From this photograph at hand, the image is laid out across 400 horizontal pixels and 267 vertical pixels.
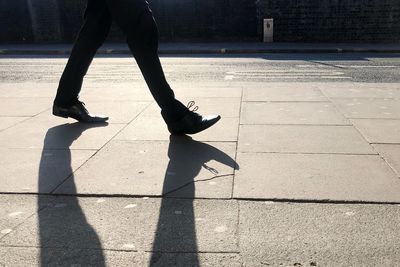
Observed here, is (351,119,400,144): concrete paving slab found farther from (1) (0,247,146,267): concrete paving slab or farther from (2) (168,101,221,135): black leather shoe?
(1) (0,247,146,267): concrete paving slab

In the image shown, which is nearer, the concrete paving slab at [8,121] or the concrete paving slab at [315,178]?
the concrete paving slab at [315,178]

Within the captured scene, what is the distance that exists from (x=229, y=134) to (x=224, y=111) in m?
1.08

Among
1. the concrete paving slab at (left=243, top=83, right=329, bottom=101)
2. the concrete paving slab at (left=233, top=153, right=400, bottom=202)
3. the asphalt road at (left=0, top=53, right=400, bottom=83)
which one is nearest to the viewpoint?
the concrete paving slab at (left=233, top=153, right=400, bottom=202)

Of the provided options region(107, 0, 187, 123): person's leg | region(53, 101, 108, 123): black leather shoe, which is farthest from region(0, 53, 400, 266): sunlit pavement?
region(107, 0, 187, 123): person's leg

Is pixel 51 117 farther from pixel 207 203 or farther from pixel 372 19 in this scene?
pixel 372 19

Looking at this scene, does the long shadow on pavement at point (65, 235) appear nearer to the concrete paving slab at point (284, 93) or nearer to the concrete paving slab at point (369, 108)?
the concrete paving slab at point (369, 108)

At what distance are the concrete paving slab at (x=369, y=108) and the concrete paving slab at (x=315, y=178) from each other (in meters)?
→ 1.60

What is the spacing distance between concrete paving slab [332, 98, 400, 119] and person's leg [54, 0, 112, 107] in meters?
2.81

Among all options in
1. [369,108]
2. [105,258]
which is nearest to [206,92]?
[369,108]

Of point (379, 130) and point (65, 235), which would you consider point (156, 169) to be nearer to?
point (65, 235)

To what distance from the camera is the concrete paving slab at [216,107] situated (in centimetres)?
497

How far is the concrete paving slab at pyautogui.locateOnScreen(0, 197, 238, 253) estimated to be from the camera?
210 centimetres

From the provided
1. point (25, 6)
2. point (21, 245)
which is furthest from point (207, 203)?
point (25, 6)

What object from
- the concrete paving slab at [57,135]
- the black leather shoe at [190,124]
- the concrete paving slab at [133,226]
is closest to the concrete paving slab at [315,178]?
the concrete paving slab at [133,226]
